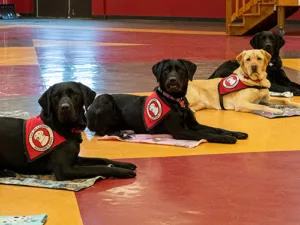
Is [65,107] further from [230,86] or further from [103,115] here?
[230,86]

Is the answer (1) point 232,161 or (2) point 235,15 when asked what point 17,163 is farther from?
(2) point 235,15

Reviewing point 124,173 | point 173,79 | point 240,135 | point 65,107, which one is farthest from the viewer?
point 240,135

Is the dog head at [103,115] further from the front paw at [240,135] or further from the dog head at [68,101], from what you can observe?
the dog head at [68,101]

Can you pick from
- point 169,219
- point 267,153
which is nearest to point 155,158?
point 267,153

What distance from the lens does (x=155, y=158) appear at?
5562mm

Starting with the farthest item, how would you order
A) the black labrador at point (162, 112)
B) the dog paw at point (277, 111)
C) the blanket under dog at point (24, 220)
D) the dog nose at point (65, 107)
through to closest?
the dog paw at point (277, 111) → the black labrador at point (162, 112) → the dog nose at point (65, 107) → the blanket under dog at point (24, 220)

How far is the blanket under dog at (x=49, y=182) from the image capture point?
464 centimetres

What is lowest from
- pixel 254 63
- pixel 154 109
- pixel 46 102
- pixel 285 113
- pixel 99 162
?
pixel 285 113

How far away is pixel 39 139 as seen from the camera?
476 centimetres

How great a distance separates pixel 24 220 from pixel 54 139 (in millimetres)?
958

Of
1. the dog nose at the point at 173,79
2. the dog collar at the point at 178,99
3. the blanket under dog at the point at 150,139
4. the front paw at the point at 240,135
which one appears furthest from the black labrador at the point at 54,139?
the front paw at the point at 240,135

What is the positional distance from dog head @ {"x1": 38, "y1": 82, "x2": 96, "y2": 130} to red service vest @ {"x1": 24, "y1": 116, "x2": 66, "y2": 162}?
106 mm

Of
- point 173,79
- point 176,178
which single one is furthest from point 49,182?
point 173,79

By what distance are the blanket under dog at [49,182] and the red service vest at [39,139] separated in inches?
6.8
